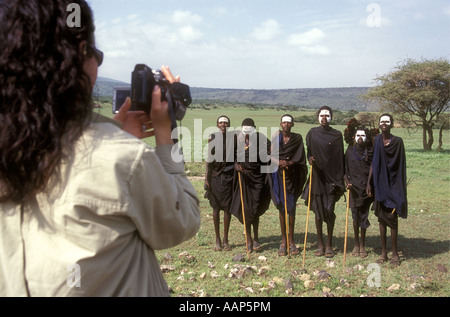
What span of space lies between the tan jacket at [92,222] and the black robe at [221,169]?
246 inches

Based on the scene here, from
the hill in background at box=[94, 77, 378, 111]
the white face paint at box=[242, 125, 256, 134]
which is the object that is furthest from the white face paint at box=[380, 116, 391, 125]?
the hill in background at box=[94, 77, 378, 111]

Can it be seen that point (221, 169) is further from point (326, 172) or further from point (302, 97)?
point (302, 97)

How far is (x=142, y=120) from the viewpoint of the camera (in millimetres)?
1642

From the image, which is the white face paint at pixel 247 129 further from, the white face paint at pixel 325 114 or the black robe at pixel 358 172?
the black robe at pixel 358 172

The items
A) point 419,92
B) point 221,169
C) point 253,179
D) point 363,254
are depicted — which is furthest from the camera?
point 419,92

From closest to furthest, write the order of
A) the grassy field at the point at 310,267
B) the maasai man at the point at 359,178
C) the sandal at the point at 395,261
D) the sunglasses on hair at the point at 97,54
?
the sunglasses on hair at the point at 97,54 → the grassy field at the point at 310,267 → the sandal at the point at 395,261 → the maasai man at the point at 359,178

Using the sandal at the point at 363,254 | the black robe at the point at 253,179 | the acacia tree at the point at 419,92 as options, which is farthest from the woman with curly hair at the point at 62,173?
the acacia tree at the point at 419,92

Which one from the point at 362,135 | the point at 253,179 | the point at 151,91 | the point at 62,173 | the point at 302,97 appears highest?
the point at 302,97

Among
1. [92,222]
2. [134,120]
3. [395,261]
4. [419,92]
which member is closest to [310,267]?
[395,261]

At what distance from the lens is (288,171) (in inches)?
292

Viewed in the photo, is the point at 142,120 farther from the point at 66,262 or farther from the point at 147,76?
the point at 66,262

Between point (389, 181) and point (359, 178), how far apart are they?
1.57 feet

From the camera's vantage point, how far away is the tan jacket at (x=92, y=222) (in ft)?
4.16

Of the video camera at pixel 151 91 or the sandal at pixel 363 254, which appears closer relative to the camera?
the video camera at pixel 151 91
